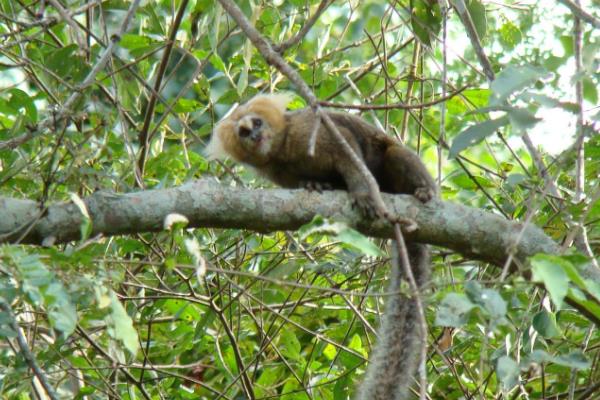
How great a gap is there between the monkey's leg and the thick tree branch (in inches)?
38.3

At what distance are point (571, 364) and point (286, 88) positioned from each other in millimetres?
5431

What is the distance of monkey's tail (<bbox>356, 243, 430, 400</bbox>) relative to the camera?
444 cm

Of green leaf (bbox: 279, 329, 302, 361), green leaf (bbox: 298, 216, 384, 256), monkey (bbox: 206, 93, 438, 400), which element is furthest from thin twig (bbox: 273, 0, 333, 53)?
green leaf (bbox: 279, 329, 302, 361)

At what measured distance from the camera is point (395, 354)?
4.58m

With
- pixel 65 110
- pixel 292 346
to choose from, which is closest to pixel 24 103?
pixel 65 110

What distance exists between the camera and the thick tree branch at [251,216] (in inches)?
147

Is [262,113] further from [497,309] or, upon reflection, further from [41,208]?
[497,309]

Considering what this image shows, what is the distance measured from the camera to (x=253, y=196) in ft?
13.6

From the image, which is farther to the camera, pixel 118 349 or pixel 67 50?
pixel 67 50

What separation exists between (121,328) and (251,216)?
51.2 inches

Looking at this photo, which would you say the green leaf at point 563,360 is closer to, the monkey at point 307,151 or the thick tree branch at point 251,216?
the thick tree branch at point 251,216

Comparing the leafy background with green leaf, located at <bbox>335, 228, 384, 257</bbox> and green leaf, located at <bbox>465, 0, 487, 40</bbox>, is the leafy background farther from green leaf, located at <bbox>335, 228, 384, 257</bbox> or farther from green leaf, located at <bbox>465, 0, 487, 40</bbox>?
green leaf, located at <bbox>335, 228, 384, 257</bbox>

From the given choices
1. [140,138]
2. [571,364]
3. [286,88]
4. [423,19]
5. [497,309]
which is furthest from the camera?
[286,88]

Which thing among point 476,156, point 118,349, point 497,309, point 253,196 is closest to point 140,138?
point 253,196
